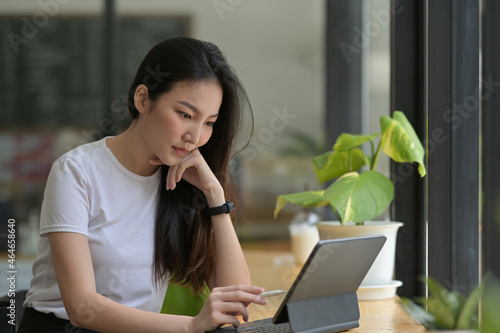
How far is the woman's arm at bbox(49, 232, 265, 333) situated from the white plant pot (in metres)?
0.48

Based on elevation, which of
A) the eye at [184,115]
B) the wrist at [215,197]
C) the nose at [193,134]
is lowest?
the wrist at [215,197]

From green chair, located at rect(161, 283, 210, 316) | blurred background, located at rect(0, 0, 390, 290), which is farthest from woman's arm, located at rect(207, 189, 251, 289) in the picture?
blurred background, located at rect(0, 0, 390, 290)

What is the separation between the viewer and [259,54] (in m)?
4.27

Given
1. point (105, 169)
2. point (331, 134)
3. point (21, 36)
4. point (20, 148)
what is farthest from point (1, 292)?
point (105, 169)

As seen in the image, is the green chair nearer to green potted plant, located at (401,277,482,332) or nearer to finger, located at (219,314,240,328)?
finger, located at (219,314,240,328)

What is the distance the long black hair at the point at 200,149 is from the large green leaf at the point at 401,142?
14.9 inches

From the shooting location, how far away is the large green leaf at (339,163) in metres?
1.73

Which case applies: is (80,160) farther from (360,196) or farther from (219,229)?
(360,196)

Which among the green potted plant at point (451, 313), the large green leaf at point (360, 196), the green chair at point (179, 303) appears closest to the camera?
the green potted plant at point (451, 313)

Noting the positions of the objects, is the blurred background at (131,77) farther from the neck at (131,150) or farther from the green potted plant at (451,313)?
the green potted plant at (451,313)

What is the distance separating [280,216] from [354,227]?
9.31 ft

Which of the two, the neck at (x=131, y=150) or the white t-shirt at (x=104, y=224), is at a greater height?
the neck at (x=131, y=150)

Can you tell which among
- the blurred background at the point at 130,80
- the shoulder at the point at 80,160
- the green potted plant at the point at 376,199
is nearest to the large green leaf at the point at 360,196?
the green potted plant at the point at 376,199

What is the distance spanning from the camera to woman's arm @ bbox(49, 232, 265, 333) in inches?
42.8
